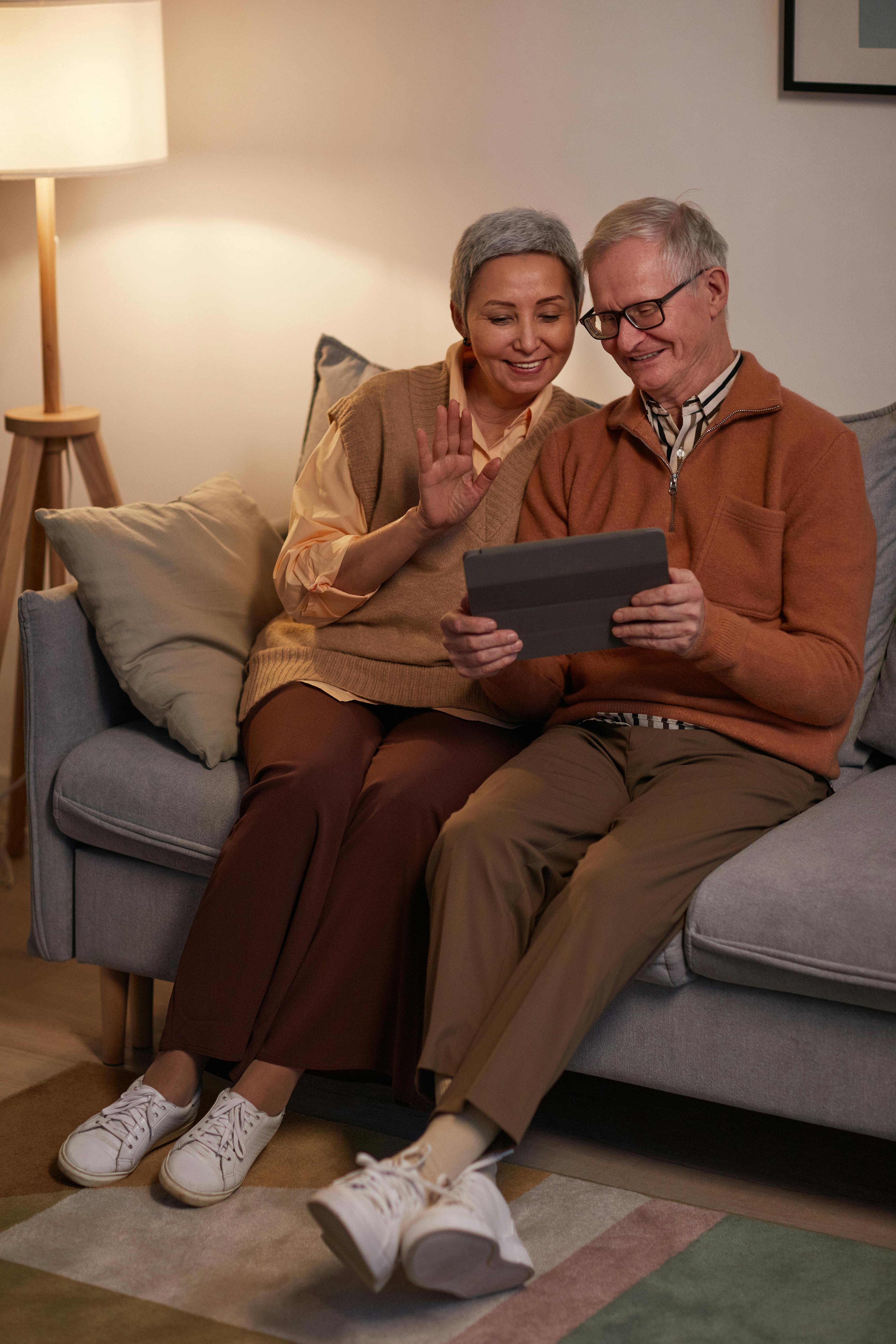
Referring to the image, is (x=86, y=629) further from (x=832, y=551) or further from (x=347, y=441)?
(x=832, y=551)

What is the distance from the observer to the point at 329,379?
235 centimetres

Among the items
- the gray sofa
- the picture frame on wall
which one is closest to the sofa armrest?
the gray sofa

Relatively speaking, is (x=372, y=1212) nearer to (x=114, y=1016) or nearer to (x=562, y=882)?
(x=562, y=882)

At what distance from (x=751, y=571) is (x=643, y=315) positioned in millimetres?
376

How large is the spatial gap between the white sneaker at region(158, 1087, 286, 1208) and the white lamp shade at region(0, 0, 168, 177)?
1687mm

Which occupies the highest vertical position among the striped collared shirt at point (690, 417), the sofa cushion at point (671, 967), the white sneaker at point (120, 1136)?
the striped collared shirt at point (690, 417)

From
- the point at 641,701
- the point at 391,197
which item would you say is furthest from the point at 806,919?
the point at 391,197

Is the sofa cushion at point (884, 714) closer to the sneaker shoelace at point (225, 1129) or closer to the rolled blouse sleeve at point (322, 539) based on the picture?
the rolled blouse sleeve at point (322, 539)

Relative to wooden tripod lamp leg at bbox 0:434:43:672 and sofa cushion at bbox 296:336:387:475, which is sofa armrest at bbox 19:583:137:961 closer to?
sofa cushion at bbox 296:336:387:475

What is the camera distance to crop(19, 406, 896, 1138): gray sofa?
1479mm

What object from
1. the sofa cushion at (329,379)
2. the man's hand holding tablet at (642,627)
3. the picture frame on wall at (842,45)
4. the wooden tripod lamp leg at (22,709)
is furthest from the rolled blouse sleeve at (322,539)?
the picture frame on wall at (842,45)

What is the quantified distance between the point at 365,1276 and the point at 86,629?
1073 millimetres

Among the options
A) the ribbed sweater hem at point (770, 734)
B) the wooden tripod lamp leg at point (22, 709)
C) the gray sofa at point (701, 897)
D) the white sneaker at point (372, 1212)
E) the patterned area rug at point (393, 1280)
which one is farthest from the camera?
the wooden tripod lamp leg at point (22, 709)

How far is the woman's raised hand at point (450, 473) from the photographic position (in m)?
1.79
